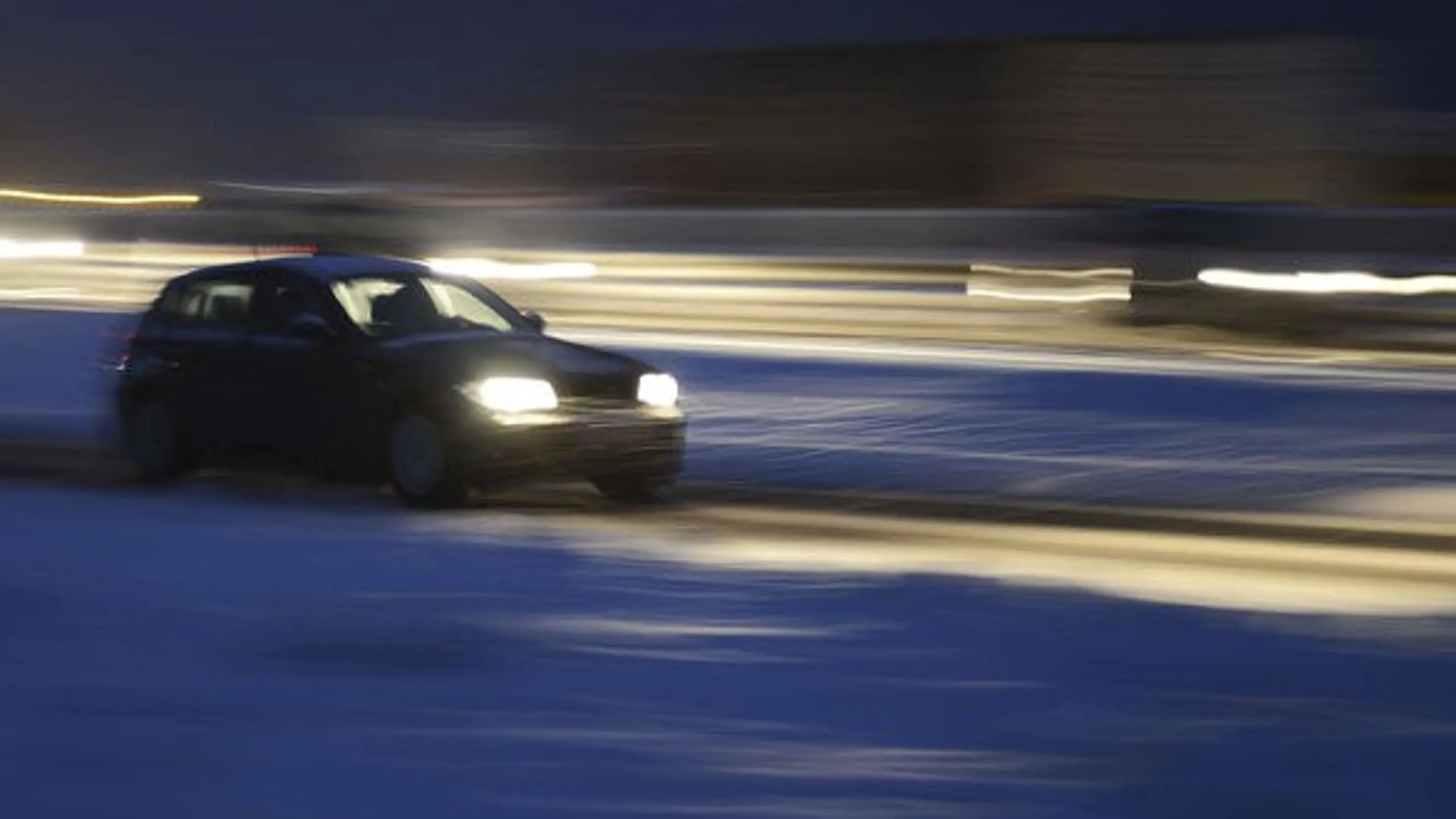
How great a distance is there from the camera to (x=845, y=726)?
27.2ft

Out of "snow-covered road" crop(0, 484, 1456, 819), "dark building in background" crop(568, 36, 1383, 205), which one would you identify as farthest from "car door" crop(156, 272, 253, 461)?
"dark building in background" crop(568, 36, 1383, 205)

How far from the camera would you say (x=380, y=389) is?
15672 mm

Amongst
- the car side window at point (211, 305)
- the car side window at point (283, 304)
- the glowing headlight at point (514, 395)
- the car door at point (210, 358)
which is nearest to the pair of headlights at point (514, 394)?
the glowing headlight at point (514, 395)

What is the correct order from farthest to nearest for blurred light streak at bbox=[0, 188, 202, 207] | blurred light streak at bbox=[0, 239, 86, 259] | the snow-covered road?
blurred light streak at bbox=[0, 188, 202, 207] → blurred light streak at bbox=[0, 239, 86, 259] → the snow-covered road

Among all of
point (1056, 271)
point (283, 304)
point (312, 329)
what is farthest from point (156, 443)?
point (1056, 271)

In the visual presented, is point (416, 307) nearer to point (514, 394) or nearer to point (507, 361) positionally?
point (507, 361)

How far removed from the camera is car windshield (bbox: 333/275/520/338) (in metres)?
16.2

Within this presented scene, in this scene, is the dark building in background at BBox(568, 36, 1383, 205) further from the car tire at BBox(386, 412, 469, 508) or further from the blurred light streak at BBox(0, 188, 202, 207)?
the blurred light streak at BBox(0, 188, 202, 207)

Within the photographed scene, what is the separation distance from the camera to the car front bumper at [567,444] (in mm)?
15242

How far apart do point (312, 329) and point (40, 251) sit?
3767 cm

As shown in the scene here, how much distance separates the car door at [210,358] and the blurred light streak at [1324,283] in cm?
1774

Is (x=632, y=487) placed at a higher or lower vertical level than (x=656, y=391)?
lower

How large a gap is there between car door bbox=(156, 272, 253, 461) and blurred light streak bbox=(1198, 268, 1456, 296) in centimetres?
1774

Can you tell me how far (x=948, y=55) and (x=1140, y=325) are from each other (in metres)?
15.2
